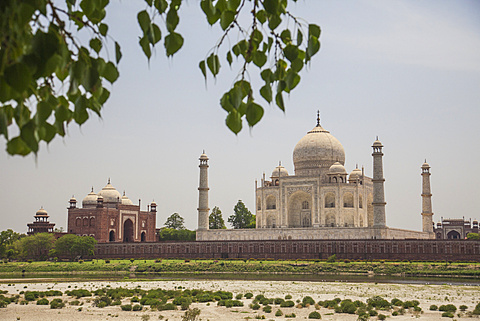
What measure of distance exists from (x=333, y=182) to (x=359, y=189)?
261 centimetres

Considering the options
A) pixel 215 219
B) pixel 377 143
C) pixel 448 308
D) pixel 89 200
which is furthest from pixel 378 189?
pixel 89 200

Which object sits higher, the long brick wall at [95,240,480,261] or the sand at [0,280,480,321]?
the long brick wall at [95,240,480,261]

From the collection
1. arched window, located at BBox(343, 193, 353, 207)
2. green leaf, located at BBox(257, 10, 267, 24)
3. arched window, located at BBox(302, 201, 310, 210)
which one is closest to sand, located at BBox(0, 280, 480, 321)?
green leaf, located at BBox(257, 10, 267, 24)

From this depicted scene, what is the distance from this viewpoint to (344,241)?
5172cm

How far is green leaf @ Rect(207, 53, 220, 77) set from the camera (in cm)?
315

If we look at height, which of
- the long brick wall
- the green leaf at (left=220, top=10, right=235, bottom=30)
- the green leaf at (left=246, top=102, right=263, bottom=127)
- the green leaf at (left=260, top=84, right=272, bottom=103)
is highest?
the green leaf at (left=220, top=10, right=235, bottom=30)

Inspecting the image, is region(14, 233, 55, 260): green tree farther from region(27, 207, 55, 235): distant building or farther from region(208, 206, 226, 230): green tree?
region(208, 206, 226, 230): green tree

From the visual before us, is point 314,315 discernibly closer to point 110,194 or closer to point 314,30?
point 314,30

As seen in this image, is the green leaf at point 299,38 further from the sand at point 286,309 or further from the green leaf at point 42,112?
the sand at point 286,309

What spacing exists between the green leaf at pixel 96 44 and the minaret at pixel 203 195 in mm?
55254

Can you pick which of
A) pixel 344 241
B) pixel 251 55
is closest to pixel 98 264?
pixel 344 241

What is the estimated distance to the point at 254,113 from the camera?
300cm

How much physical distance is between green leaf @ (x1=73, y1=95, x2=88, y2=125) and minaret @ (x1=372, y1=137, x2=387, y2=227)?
51.3 m

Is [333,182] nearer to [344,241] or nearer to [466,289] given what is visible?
[344,241]
